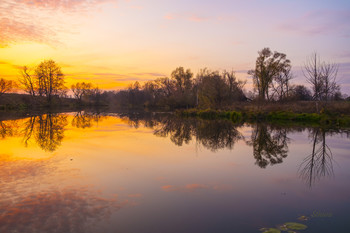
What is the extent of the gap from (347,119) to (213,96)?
66.0 feet

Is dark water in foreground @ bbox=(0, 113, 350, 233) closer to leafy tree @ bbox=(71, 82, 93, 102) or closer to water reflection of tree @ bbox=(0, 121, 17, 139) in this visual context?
water reflection of tree @ bbox=(0, 121, 17, 139)

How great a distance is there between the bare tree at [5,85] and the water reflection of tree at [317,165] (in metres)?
61.1

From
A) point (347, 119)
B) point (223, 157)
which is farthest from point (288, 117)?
point (223, 157)

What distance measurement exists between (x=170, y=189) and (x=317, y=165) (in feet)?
19.4

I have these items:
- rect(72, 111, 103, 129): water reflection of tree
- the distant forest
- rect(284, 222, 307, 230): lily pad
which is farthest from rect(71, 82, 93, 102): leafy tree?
rect(284, 222, 307, 230): lily pad

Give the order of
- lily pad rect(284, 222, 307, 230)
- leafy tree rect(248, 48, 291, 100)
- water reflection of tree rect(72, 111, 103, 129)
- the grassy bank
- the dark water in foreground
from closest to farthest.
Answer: lily pad rect(284, 222, 307, 230) < the dark water in foreground < the grassy bank < water reflection of tree rect(72, 111, 103, 129) < leafy tree rect(248, 48, 291, 100)

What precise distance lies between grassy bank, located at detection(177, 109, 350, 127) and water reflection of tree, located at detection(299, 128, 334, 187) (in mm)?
11855

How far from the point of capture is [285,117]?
89.7ft

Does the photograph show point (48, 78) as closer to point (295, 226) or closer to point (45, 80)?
point (45, 80)

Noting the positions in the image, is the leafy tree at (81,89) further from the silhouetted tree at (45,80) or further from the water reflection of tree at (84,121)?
the water reflection of tree at (84,121)

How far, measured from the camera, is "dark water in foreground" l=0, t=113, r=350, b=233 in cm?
470

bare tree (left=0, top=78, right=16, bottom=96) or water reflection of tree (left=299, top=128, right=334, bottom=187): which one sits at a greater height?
bare tree (left=0, top=78, right=16, bottom=96)

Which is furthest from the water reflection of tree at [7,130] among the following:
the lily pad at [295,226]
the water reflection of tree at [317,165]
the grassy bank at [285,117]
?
the grassy bank at [285,117]

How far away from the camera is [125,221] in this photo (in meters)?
4.73
